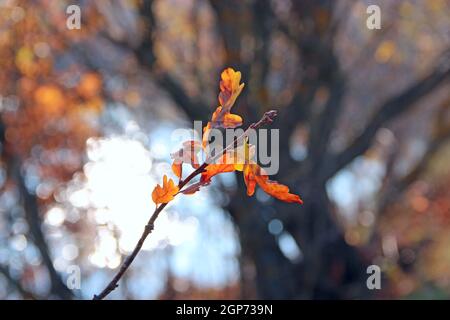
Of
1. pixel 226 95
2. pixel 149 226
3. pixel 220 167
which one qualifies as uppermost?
pixel 226 95

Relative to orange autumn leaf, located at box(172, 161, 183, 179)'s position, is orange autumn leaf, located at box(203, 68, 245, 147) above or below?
above

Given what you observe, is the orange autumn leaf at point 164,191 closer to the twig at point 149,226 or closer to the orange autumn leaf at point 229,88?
the twig at point 149,226

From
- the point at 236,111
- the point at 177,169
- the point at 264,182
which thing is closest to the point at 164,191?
the point at 177,169

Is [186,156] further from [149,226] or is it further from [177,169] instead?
[149,226]

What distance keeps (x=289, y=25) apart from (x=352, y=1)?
83cm

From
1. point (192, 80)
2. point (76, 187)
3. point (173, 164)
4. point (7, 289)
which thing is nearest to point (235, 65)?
point (192, 80)

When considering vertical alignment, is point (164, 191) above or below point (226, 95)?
below

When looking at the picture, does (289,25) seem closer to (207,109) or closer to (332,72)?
(332,72)

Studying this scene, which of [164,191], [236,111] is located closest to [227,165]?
[164,191]

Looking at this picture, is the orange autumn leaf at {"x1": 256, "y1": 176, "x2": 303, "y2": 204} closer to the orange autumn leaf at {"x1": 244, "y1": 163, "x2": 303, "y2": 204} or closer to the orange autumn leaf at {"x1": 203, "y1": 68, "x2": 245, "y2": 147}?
the orange autumn leaf at {"x1": 244, "y1": 163, "x2": 303, "y2": 204}

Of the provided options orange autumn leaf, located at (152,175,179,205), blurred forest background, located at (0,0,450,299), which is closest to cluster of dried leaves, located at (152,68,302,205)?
orange autumn leaf, located at (152,175,179,205)

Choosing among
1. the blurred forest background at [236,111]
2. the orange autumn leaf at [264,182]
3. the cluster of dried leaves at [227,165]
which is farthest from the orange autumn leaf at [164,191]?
the blurred forest background at [236,111]

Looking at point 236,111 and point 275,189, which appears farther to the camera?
point 236,111
